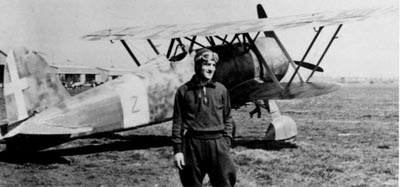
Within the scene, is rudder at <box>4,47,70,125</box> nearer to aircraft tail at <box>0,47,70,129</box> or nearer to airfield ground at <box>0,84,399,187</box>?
aircraft tail at <box>0,47,70,129</box>

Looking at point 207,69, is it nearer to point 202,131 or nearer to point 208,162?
point 202,131

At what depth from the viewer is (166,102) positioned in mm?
7160

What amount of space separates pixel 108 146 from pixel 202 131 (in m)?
4.97

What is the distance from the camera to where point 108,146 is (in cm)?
807

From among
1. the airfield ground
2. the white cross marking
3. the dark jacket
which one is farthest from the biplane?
the dark jacket

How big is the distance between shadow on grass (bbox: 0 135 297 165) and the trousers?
3.45 meters

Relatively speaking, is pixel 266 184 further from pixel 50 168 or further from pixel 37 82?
pixel 37 82

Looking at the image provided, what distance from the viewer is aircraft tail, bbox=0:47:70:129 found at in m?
6.43

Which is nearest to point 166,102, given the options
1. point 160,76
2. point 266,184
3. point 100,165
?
point 160,76

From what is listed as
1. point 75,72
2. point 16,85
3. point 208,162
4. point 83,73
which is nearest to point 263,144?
point 16,85

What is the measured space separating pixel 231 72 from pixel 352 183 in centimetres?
393

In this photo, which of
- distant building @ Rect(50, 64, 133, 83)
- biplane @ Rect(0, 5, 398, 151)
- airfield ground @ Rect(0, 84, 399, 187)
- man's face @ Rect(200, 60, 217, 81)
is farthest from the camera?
distant building @ Rect(50, 64, 133, 83)

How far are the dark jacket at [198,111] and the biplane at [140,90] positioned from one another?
8.95ft

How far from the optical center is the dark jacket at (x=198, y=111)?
3482mm
